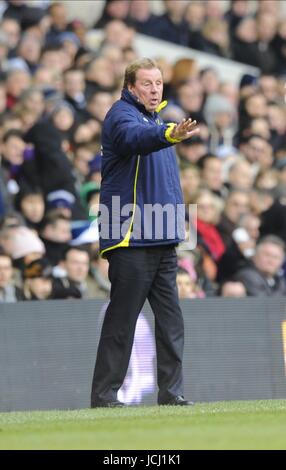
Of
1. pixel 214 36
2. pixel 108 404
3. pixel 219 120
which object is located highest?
pixel 214 36

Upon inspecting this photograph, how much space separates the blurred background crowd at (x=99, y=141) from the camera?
1445cm

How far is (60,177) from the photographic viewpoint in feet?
50.8

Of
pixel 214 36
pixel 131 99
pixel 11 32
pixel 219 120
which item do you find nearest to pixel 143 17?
pixel 214 36

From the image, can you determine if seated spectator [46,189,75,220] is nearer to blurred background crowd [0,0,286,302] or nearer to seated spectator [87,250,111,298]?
blurred background crowd [0,0,286,302]

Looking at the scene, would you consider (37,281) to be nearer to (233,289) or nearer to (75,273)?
(75,273)

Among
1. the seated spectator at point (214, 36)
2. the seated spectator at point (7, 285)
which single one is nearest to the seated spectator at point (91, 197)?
the seated spectator at point (7, 285)

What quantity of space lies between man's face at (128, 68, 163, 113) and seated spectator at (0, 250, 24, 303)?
3.47 meters

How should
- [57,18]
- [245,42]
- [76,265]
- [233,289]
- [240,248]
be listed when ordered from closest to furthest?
1. [76,265]
2. [233,289]
3. [240,248]
4. [57,18]
5. [245,42]

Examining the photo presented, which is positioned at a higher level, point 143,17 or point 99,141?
point 143,17

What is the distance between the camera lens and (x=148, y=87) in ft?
32.7

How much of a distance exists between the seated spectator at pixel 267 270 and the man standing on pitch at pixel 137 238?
5322 mm

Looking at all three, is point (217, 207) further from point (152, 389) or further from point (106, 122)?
point (106, 122)

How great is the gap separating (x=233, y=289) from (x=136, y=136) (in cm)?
565

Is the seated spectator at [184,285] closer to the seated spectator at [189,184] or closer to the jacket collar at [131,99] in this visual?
the seated spectator at [189,184]
